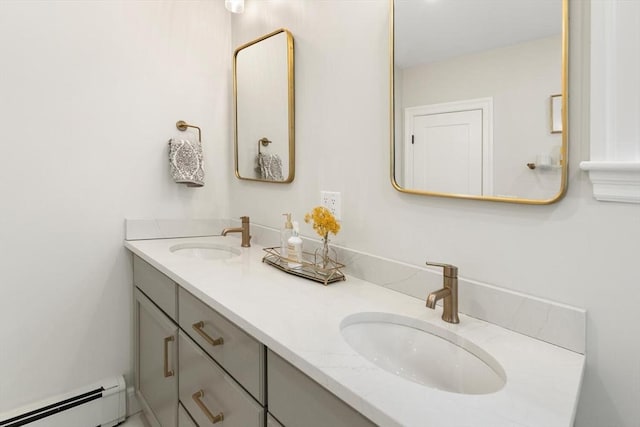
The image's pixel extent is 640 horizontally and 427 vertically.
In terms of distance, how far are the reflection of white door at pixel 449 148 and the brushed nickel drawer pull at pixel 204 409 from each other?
90 centimetres

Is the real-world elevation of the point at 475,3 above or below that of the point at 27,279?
above

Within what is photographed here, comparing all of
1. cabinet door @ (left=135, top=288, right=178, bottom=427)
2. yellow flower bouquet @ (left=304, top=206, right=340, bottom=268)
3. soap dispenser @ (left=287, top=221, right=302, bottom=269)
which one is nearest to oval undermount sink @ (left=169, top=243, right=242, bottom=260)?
cabinet door @ (left=135, top=288, right=178, bottom=427)

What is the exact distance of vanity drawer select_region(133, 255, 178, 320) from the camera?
1.41 meters

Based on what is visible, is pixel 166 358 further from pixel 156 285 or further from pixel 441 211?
pixel 441 211

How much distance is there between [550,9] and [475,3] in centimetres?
22

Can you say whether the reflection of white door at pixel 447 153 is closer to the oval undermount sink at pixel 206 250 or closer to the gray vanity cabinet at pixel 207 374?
the gray vanity cabinet at pixel 207 374

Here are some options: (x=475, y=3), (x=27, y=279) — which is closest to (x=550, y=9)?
(x=475, y=3)

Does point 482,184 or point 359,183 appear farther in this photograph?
point 359,183

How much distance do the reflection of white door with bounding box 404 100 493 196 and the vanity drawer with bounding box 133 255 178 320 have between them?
960mm

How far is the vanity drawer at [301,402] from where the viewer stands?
69 centimetres

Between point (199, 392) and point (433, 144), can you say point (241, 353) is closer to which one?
point (199, 392)

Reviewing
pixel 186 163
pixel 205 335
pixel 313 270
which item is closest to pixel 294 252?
pixel 313 270

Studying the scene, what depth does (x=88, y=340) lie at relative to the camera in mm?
1835

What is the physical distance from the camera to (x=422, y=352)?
963mm
